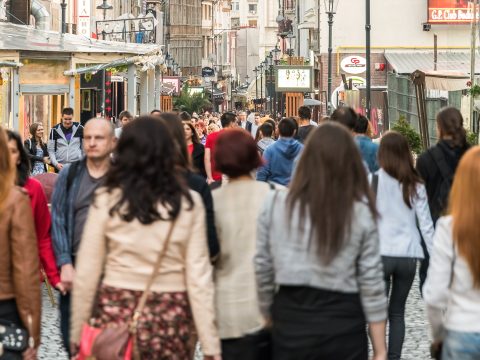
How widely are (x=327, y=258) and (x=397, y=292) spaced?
352 cm

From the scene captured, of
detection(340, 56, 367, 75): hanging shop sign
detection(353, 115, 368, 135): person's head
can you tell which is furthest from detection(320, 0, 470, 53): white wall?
detection(353, 115, 368, 135): person's head

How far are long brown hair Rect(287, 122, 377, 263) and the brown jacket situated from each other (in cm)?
131

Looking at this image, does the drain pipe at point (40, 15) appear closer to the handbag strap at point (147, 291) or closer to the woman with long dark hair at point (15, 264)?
the woman with long dark hair at point (15, 264)

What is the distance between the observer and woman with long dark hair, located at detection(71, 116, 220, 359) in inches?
231

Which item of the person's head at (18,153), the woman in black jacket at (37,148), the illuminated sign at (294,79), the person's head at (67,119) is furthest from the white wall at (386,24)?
the person's head at (18,153)

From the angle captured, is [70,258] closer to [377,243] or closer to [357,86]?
[377,243]

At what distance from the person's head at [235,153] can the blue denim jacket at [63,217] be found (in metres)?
1.46

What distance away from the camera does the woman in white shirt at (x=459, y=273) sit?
5.53 m

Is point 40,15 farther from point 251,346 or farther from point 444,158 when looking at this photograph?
point 251,346

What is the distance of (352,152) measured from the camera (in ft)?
19.2

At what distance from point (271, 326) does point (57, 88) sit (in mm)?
20743

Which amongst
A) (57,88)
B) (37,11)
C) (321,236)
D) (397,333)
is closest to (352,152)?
(321,236)

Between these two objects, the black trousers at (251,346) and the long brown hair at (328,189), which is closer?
the long brown hair at (328,189)

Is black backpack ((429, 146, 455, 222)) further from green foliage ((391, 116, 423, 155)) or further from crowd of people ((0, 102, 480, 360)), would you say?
green foliage ((391, 116, 423, 155))
